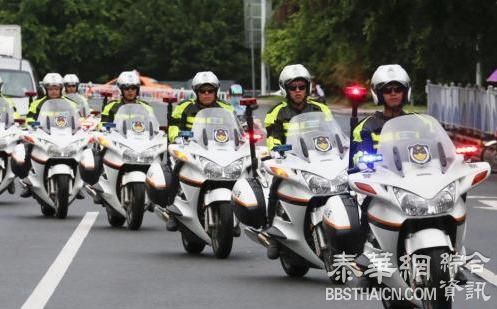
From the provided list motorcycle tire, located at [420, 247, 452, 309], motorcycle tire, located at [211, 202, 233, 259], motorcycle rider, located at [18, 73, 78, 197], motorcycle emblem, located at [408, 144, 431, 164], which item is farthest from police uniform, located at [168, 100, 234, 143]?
motorcycle tire, located at [420, 247, 452, 309]

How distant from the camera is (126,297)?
1277 cm

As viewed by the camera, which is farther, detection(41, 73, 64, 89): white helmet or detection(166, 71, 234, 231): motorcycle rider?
detection(41, 73, 64, 89): white helmet

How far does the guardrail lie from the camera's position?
3691 cm

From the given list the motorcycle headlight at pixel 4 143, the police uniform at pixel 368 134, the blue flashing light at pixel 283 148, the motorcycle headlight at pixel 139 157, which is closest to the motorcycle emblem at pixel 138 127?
the motorcycle headlight at pixel 139 157

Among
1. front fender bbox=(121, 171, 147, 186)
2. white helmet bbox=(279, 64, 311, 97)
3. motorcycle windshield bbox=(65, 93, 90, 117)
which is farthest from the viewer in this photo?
motorcycle windshield bbox=(65, 93, 90, 117)

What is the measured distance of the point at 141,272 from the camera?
577 inches

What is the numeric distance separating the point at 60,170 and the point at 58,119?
1200mm

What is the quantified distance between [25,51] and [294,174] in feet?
278

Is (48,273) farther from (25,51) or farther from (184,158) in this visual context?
(25,51)

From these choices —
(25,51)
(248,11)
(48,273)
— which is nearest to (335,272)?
(48,273)

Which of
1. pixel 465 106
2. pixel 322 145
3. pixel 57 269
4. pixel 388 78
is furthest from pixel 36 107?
pixel 465 106

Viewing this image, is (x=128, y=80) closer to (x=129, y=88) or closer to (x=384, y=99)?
(x=129, y=88)

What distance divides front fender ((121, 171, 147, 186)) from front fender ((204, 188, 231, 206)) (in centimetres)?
325

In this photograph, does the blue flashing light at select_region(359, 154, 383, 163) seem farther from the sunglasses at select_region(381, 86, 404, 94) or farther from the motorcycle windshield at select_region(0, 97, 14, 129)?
the motorcycle windshield at select_region(0, 97, 14, 129)
